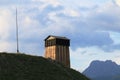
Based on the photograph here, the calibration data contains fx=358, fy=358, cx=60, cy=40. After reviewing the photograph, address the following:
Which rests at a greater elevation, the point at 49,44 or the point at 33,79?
the point at 49,44

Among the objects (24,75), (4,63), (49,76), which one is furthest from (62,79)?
(4,63)

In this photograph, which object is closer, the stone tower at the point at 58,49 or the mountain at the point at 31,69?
the mountain at the point at 31,69

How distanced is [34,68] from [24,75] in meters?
4.85

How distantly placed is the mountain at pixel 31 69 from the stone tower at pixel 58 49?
32.0ft

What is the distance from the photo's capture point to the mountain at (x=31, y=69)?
61969mm

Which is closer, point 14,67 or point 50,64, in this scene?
point 14,67

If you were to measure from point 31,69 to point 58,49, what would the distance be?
20.4 meters

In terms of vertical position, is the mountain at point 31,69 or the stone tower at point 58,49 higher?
the stone tower at point 58,49

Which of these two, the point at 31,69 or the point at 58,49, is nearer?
the point at 31,69

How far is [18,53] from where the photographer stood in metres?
74.4

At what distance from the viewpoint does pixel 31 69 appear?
6588cm

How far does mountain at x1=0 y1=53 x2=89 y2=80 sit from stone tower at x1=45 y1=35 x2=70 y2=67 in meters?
9.77

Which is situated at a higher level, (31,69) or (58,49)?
(58,49)

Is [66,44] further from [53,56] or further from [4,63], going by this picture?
[4,63]
